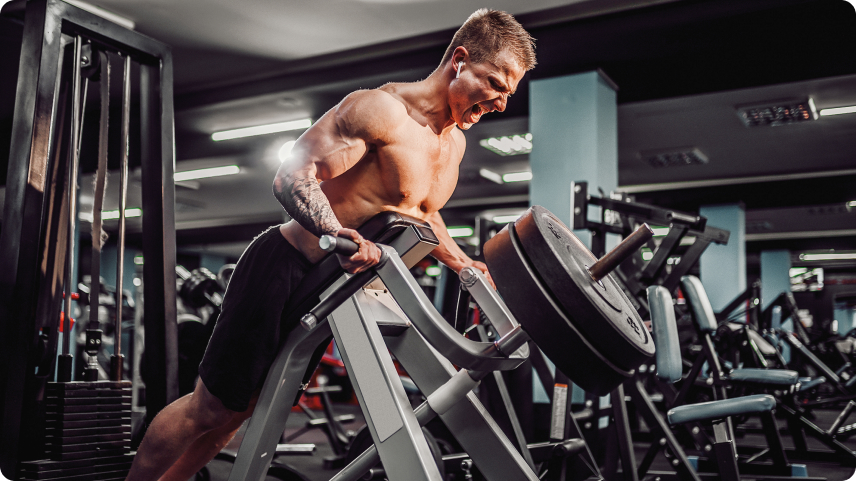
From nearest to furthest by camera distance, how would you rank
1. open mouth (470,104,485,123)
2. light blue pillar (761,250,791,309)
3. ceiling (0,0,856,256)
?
open mouth (470,104,485,123) → ceiling (0,0,856,256) → light blue pillar (761,250,791,309)

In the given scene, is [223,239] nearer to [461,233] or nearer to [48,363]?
[461,233]

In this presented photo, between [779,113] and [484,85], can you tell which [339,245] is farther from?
[779,113]

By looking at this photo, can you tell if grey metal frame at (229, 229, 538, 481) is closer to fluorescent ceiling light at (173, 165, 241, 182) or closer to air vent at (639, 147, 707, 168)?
air vent at (639, 147, 707, 168)

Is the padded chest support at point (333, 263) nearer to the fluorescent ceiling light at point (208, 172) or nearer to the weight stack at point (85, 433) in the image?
the weight stack at point (85, 433)

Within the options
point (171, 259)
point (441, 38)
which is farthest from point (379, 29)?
point (171, 259)

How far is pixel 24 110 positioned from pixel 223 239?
1123cm

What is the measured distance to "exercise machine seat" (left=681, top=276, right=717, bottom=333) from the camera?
3070 millimetres

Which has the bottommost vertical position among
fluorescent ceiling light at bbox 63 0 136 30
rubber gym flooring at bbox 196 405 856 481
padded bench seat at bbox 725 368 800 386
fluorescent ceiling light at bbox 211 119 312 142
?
rubber gym flooring at bbox 196 405 856 481

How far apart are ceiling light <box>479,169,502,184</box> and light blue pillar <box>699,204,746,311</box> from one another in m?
2.73

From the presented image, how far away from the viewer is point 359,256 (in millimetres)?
1408

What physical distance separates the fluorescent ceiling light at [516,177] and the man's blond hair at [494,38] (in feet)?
20.6

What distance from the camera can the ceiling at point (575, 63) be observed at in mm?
3807

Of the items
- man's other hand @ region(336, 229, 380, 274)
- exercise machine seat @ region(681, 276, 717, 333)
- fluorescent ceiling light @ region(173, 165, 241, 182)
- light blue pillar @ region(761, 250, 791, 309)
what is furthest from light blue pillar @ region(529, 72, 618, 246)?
light blue pillar @ region(761, 250, 791, 309)

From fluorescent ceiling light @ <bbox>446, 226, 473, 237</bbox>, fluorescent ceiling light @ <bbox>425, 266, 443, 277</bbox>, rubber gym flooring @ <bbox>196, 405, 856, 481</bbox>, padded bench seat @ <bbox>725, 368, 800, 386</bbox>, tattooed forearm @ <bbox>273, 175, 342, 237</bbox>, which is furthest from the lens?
fluorescent ceiling light @ <bbox>425, 266, 443, 277</bbox>
